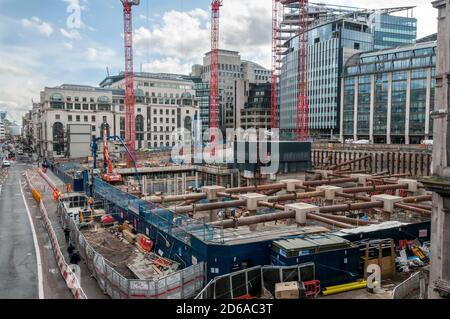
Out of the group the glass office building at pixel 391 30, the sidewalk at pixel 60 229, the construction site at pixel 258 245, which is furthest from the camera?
the glass office building at pixel 391 30

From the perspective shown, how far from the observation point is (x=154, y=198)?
104 ft

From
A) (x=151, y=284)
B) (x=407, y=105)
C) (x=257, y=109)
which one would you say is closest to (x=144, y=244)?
(x=151, y=284)

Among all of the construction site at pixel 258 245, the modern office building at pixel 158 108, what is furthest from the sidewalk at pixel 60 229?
the modern office building at pixel 158 108

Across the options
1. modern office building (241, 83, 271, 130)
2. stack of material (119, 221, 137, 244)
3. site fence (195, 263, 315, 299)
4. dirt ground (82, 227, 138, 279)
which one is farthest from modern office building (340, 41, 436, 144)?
site fence (195, 263, 315, 299)

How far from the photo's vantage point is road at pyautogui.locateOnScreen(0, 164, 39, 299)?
20328mm

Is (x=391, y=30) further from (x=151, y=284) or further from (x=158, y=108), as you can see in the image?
(x=151, y=284)

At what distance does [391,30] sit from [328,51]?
108 ft

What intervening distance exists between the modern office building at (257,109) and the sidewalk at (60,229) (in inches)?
4240

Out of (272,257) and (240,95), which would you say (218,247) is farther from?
(240,95)

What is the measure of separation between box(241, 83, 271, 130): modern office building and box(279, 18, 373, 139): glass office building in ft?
84.9

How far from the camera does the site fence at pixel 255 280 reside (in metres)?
17.0

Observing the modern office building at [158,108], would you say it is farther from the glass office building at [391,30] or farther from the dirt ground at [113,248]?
the dirt ground at [113,248]

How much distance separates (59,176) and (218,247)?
174 feet

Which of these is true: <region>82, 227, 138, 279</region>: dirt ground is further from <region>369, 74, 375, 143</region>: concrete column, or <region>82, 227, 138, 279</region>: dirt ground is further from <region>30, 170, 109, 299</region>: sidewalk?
<region>369, 74, 375, 143</region>: concrete column
